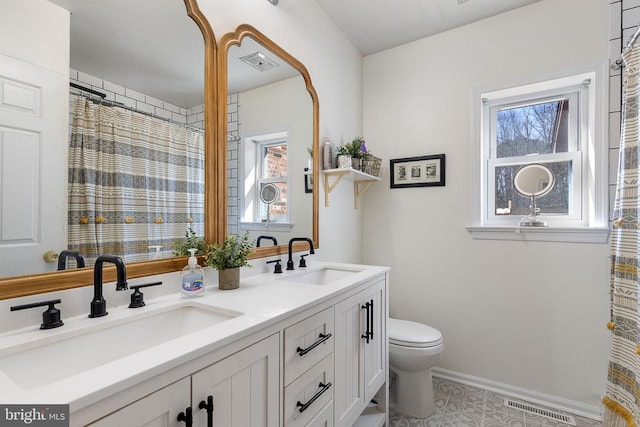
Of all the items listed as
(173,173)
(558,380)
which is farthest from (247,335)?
(558,380)

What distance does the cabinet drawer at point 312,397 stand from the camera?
935 mm

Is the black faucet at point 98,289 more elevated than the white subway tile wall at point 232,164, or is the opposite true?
the white subway tile wall at point 232,164

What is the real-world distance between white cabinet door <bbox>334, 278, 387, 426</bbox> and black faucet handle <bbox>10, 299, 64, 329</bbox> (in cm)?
84

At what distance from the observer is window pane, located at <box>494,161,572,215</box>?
6.50ft

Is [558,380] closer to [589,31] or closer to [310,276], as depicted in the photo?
[310,276]

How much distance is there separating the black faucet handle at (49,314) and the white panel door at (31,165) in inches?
3.4

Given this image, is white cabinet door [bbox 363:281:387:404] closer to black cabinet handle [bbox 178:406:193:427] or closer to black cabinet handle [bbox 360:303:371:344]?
black cabinet handle [bbox 360:303:371:344]

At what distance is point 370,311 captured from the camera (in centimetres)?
144

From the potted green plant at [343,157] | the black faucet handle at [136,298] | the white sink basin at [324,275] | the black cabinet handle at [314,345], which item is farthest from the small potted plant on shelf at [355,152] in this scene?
the black faucet handle at [136,298]

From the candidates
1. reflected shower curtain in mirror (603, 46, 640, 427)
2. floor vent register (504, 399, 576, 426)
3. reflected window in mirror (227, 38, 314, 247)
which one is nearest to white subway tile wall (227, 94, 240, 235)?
reflected window in mirror (227, 38, 314, 247)

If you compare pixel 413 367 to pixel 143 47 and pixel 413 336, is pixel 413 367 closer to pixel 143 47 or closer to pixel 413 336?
pixel 413 336

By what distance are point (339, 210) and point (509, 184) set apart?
3.92ft

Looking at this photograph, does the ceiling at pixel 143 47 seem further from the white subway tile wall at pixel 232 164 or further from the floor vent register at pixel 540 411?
the floor vent register at pixel 540 411

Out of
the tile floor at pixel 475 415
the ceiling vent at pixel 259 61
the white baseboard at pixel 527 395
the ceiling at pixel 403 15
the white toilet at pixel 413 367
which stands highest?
the ceiling at pixel 403 15
